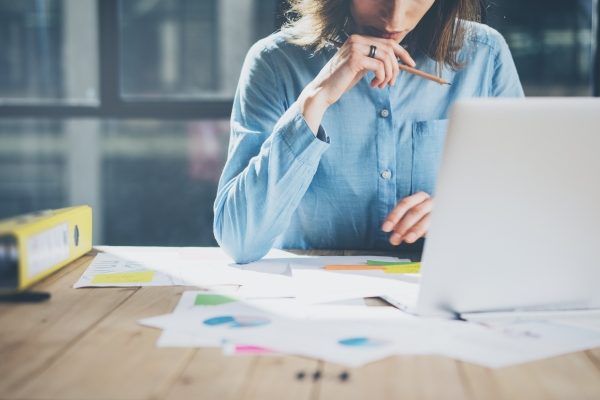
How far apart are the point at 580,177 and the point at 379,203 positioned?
968 mm

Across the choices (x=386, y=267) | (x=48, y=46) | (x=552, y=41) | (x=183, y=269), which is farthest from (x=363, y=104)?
(x=48, y=46)

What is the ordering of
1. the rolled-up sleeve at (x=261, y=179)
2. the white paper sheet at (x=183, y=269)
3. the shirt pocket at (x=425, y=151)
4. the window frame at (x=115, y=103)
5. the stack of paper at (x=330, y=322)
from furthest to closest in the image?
the window frame at (x=115, y=103) → the shirt pocket at (x=425, y=151) → the rolled-up sleeve at (x=261, y=179) → the white paper sheet at (x=183, y=269) → the stack of paper at (x=330, y=322)

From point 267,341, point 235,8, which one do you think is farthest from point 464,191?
point 235,8

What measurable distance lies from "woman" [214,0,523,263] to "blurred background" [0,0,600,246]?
314 centimetres

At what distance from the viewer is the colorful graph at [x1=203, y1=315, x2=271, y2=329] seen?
927 mm

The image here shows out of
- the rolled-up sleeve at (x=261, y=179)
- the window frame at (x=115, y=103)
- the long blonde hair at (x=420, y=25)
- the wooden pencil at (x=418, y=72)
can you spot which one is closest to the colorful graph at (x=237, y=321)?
the rolled-up sleeve at (x=261, y=179)

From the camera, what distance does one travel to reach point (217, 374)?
77cm

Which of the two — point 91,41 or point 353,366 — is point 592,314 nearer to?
point 353,366

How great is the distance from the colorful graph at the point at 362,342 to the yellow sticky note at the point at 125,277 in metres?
0.47

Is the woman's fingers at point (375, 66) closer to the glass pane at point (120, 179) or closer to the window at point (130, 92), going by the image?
the window at point (130, 92)

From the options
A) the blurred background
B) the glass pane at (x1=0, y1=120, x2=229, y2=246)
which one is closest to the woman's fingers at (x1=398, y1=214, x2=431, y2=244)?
the blurred background

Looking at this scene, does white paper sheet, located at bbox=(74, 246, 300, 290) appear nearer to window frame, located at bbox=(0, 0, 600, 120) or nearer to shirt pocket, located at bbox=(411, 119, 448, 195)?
shirt pocket, located at bbox=(411, 119, 448, 195)

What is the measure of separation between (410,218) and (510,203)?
0.68 metres

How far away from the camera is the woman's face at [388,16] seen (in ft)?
6.29
